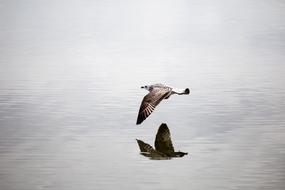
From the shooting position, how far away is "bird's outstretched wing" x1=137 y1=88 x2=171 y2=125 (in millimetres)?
6680

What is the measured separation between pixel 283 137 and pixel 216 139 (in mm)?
612

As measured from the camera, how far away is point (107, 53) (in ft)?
33.9

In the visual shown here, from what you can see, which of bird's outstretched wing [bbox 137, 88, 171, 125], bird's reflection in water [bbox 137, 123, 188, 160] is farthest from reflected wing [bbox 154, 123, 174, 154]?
bird's outstretched wing [bbox 137, 88, 171, 125]

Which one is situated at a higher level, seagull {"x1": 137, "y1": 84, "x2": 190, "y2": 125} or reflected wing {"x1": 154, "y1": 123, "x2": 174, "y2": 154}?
seagull {"x1": 137, "y1": 84, "x2": 190, "y2": 125}

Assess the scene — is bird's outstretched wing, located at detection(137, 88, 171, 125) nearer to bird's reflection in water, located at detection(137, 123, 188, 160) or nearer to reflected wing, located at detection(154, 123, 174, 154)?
reflected wing, located at detection(154, 123, 174, 154)

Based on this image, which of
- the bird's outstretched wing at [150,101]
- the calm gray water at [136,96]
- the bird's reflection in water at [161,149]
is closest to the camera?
the calm gray water at [136,96]

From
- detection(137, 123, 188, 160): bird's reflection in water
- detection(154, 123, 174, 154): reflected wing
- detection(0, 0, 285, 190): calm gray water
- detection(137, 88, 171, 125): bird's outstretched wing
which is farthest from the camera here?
detection(137, 88, 171, 125): bird's outstretched wing

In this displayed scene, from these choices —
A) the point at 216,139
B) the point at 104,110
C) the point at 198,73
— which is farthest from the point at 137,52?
the point at 216,139

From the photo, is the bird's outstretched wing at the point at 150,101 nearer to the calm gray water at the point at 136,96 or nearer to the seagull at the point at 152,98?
the seagull at the point at 152,98

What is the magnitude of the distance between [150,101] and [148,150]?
0.98 meters

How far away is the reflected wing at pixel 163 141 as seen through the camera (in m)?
6.03

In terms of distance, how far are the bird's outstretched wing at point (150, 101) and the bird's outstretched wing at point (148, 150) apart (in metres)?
0.52

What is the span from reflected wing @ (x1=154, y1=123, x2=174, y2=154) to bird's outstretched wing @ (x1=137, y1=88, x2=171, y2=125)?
218mm

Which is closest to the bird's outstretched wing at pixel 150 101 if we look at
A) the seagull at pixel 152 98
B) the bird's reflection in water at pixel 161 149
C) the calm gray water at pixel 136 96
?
the seagull at pixel 152 98
